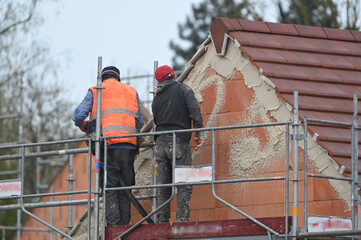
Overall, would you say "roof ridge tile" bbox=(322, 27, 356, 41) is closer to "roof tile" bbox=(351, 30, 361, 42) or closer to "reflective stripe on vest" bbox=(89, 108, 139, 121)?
"roof tile" bbox=(351, 30, 361, 42)

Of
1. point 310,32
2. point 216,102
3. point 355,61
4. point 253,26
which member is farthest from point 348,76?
point 216,102

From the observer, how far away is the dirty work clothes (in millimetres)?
9844

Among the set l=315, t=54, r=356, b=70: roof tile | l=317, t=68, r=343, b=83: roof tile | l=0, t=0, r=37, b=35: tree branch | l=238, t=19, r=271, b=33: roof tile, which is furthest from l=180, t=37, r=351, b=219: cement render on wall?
l=0, t=0, r=37, b=35: tree branch

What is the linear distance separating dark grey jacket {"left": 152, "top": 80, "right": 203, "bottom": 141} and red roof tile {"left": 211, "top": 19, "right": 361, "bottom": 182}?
0.93 m

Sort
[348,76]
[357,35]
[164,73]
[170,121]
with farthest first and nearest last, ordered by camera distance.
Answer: [357,35]
[348,76]
[164,73]
[170,121]

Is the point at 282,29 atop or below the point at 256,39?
atop

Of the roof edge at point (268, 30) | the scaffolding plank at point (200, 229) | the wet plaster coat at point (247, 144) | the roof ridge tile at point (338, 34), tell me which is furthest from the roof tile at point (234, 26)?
the scaffolding plank at point (200, 229)

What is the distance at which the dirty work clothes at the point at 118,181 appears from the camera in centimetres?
984

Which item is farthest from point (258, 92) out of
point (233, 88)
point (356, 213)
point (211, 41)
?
point (356, 213)

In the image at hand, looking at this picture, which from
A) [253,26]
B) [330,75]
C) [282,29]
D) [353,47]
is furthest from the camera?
[353,47]

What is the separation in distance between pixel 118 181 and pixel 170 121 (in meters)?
0.92

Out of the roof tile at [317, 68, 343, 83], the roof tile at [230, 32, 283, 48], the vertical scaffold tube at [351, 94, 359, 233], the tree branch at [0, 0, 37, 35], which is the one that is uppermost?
the tree branch at [0, 0, 37, 35]

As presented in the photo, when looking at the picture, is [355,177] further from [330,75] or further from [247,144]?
[330,75]

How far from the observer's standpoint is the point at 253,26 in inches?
420
